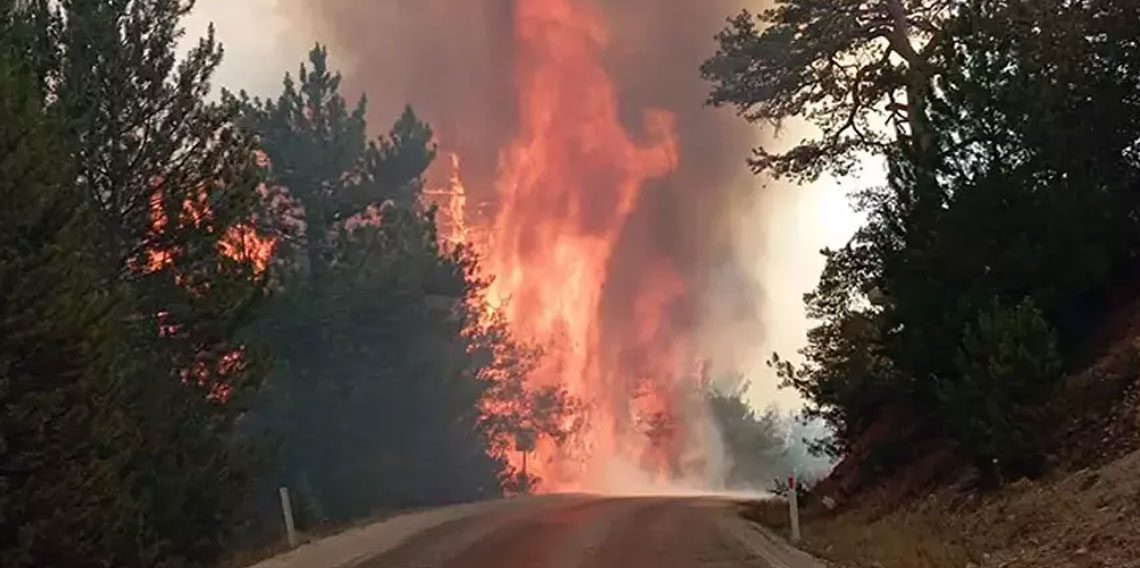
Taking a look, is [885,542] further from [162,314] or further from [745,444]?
[745,444]

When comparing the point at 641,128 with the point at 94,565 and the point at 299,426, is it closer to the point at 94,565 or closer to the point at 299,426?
the point at 299,426

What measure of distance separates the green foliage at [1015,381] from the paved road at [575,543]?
277 centimetres

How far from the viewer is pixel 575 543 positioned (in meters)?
16.8

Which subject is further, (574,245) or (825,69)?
(574,245)

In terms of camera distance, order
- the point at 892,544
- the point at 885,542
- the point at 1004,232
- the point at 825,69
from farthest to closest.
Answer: the point at 825,69
the point at 1004,232
the point at 885,542
the point at 892,544

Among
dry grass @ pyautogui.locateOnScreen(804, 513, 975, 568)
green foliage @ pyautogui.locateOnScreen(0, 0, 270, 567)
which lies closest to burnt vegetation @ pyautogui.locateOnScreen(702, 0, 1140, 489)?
dry grass @ pyautogui.locateOnScreen(804, 513, 975, 568)

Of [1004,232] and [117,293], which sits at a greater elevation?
[117,293]

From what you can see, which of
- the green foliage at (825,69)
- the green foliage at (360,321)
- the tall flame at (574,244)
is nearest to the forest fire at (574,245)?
the tall flame at (574,244)

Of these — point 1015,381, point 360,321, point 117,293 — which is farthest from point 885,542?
point 360,321

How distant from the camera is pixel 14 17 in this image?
17891mm

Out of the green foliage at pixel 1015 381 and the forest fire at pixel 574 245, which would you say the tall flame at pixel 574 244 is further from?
the green foliage at pixel 1015 381

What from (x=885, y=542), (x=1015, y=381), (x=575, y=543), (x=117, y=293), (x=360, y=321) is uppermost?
(x=360, y=321)

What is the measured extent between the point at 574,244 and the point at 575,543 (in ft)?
182

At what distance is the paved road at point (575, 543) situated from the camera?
14.6 meters
